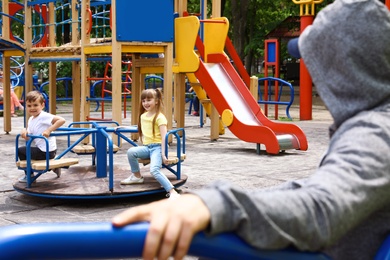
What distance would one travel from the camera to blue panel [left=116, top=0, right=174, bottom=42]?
8.78 meters

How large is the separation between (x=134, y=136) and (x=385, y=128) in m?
9.20

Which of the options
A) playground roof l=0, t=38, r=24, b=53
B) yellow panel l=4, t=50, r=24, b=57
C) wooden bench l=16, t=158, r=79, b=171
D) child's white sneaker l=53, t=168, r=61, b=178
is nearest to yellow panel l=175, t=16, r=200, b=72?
playground roof l=0, t=38, r=24, b=53

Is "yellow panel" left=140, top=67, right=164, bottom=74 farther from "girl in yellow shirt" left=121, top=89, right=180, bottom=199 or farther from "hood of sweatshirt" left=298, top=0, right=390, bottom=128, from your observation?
"hood of sweatshirt" left=298, top=0, right=390, bottom=128

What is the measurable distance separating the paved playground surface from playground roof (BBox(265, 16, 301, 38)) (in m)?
15.3

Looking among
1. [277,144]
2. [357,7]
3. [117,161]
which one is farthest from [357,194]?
[277,144]

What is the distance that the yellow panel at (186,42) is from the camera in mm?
9812

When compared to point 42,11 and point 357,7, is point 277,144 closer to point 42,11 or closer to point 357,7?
point 42,11

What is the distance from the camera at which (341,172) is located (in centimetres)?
106

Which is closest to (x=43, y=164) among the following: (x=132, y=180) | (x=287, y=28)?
(x=132, y=180)

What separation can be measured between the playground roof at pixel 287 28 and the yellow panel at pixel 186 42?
17.0m

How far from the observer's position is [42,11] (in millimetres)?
12148

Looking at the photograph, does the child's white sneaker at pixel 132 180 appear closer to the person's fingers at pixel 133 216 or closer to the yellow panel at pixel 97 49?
the yellow panel at pixel 97 49

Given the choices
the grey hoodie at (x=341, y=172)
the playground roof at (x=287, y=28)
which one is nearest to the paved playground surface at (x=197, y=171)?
the grey hoodie at (x=341, y=172)

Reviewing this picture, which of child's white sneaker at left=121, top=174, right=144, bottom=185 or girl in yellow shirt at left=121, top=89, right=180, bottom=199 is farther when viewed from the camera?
child's white sneaker at left=121, top=174, right=144, bottom=185
